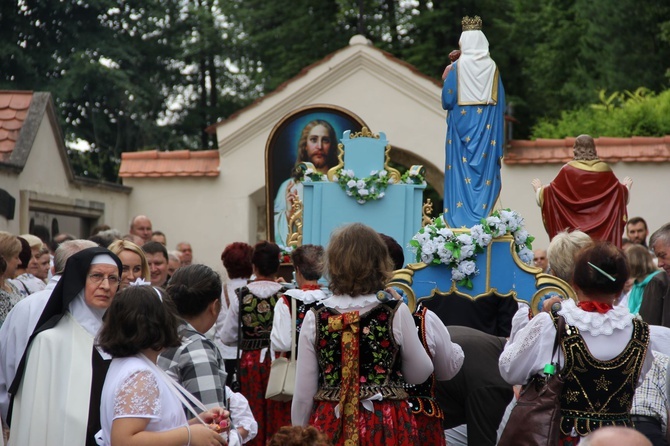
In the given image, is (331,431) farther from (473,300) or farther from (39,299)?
(473,300)

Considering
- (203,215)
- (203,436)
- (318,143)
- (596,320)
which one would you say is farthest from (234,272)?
(203,215)

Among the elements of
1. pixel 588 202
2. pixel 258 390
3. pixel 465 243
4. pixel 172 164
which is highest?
pixel 172 164

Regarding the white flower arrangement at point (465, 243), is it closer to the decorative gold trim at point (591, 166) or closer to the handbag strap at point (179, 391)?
the decorative gold trim at point (591, 166)

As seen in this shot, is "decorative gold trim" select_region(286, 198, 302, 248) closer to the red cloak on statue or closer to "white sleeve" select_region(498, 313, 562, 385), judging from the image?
the red cloak on statue

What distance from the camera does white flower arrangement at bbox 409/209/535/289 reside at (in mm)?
8984

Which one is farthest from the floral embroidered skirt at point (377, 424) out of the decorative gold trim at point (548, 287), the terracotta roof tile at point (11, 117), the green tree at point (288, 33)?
the green tree at point (288, 33)

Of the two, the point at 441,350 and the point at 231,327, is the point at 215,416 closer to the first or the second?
the point at 441,350

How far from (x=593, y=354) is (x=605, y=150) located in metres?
12.1

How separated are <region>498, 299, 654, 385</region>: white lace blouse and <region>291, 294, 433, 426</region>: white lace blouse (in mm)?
420

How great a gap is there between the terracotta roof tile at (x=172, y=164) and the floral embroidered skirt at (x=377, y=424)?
1357cm

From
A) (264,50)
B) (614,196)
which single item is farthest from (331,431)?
(264,50)

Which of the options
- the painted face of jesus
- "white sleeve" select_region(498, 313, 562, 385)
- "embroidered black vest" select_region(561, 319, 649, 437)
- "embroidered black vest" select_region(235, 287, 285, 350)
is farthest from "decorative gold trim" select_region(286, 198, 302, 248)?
"embroidered black vest" select_region(561, 319, 649, 437)

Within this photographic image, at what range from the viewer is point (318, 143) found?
16609 millimetres

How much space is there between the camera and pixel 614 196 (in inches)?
427
